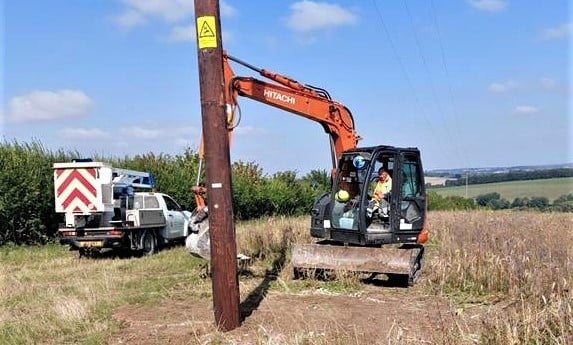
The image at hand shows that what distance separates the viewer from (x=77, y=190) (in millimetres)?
15664

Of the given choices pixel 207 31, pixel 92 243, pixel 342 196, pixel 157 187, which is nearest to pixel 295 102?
pixel 342 196

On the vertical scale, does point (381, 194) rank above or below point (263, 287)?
above

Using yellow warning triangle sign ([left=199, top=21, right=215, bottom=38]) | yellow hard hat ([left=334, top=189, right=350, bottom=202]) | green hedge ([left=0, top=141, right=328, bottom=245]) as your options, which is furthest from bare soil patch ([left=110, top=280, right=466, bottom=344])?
green hedge ([left=0, top=141, right=328, bottom=245])

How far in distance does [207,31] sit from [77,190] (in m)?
9.84

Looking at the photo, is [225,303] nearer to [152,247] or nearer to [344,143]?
[344,143]

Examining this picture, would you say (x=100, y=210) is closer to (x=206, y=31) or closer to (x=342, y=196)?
(x=342, y=196)

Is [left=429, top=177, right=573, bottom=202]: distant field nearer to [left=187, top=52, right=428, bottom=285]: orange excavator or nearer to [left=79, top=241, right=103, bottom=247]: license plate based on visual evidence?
[left=187, top=52, right=428, bottom=285]: orange excavator

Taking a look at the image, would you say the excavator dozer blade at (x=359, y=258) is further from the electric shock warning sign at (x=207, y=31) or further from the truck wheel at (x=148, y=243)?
the truck wheel at (x=148, y=243)

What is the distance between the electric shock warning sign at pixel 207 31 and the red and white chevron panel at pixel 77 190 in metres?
9.34

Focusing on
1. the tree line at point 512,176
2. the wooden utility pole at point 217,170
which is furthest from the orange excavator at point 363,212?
the tree line at point 512,176

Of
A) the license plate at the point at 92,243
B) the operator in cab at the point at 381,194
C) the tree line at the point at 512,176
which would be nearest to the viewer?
the operator in cab at the point at 381,194

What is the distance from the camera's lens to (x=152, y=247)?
1756 cm

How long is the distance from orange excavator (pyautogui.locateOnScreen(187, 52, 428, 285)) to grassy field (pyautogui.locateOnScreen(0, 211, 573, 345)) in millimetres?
441

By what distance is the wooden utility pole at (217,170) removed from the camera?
711cm
